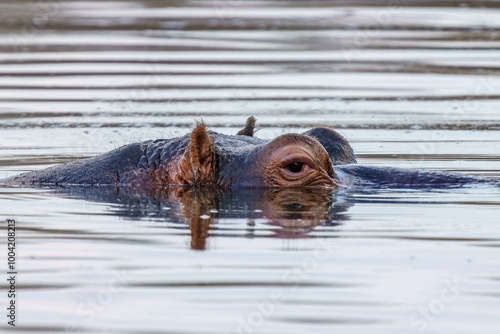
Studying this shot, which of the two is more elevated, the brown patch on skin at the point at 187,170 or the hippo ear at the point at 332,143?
the hippo ear at the point at 332,143

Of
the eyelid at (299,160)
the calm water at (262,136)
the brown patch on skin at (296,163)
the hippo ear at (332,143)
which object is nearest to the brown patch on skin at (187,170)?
the calm water at (262,136)

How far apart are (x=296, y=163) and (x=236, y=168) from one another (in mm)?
490

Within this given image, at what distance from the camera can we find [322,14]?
24.3 m

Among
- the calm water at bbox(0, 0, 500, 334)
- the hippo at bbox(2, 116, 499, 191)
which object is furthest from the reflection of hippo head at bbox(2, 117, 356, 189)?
the calm water at bbox(0, 0, 500, 334)

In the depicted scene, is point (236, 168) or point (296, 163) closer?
point (296, 163)

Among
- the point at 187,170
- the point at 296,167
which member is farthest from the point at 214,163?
the point at 296,167

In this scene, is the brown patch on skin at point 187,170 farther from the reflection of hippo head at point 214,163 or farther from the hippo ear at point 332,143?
the hippo ear at point 332,143

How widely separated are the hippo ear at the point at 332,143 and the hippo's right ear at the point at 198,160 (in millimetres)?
967

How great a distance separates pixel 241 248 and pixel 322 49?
43.8 ft

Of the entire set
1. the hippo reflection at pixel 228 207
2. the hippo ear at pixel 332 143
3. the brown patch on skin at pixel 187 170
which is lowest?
the hippo reflection at pixel 228 207

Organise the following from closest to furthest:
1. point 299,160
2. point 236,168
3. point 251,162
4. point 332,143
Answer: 1. point 299,160
2. point 251,162
3. point 236,168
4. point 332,143

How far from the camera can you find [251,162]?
8.97 m

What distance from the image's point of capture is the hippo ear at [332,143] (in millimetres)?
9578

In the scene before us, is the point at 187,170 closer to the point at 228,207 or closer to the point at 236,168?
the point at 236,168
